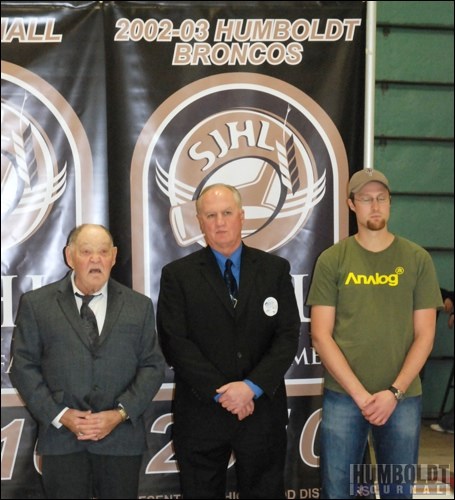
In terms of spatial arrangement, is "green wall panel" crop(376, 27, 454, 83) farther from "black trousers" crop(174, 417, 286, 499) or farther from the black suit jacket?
"black trousers" crop(174, 417, 286, 499)

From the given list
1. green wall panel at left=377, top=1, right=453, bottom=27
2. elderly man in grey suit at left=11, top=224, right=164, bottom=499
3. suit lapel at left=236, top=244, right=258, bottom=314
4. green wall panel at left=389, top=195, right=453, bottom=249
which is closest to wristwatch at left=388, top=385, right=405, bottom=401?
suit lapel at left=236, top=244, right=258, bottom=314

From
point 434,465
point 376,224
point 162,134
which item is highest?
point 162,134

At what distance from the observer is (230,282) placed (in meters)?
2.93

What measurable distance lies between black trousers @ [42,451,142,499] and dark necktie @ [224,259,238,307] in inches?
29.4

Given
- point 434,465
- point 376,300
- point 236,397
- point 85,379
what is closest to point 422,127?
point 434,465

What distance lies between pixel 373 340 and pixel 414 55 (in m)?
3.76

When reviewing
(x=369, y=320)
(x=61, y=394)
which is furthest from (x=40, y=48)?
(x=369, y=320)

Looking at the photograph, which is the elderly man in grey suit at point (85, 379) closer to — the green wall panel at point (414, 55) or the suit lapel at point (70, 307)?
the suit lapel at point (70, 307)

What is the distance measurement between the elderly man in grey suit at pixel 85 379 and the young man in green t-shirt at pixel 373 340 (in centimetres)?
77

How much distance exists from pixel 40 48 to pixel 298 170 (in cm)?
141

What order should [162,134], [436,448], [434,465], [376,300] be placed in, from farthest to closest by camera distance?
[436,448]
[434,465]
[162,134]
[376,300]

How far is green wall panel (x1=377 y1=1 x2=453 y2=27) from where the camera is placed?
5.86 meters

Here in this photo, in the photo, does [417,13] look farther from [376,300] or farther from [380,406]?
[380,406]

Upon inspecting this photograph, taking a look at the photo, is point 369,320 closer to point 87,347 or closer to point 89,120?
point 87,347
